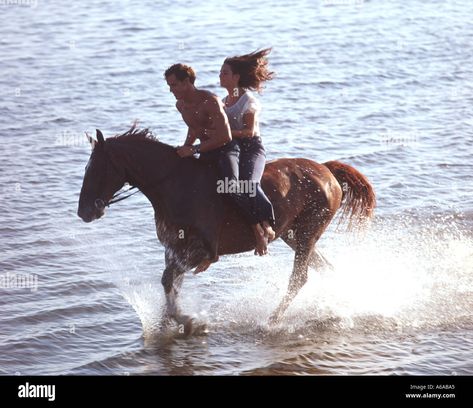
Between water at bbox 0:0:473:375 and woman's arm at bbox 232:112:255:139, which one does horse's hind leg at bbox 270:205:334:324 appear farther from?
woman's arm at bbox 232:112:255:139

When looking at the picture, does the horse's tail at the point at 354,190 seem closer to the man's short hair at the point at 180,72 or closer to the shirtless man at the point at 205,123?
the shirtless man at the point at 205,123

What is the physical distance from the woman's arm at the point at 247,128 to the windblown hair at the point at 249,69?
0.41 m

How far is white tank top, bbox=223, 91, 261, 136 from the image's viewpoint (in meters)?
10.7

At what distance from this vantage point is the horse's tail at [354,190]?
1205 cm

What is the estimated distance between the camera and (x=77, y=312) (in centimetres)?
1161

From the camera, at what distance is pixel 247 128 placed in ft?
35.2

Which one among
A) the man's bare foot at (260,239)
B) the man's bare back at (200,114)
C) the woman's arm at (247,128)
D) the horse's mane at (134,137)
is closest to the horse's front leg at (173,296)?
the man's bare foot at (260,239)

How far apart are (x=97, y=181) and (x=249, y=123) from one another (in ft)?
5.43

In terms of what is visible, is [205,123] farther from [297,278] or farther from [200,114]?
[297,278]

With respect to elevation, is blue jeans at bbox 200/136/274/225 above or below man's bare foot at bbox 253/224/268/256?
above

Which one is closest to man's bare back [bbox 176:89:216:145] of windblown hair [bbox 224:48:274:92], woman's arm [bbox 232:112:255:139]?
woman's arm [bbox 232:112:255:139]

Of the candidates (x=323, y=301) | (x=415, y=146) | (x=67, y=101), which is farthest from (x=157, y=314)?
(x=67, y=101)

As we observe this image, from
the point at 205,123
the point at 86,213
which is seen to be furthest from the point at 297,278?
the point at 86,213
